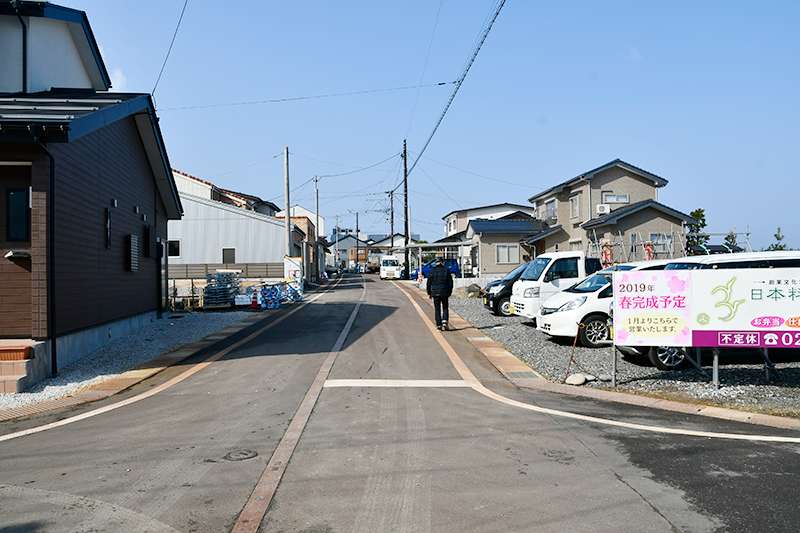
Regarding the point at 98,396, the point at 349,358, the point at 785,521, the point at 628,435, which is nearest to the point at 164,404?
the point at 98,396

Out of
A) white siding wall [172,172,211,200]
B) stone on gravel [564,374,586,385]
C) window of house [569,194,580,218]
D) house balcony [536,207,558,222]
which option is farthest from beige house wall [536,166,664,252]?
stone on gravel [564,374,586,385]

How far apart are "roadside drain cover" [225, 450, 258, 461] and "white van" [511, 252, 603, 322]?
34.8 ft

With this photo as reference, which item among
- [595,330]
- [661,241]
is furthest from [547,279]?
[661,241]

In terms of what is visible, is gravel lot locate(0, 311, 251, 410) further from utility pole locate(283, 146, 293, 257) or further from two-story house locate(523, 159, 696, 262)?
two-story house locate(523, 159, 696, 262)

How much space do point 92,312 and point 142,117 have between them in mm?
5828

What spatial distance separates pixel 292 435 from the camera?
573 cm

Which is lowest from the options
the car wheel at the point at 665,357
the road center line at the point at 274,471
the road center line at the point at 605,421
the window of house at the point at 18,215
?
the road center line at the point at 605,421

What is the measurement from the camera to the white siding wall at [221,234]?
3334 cm

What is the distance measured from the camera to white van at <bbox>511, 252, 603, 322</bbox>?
14836 millimetres

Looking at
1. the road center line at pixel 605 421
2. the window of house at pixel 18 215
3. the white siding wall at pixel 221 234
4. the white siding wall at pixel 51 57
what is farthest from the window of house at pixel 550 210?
the window of house at pixel 18 215

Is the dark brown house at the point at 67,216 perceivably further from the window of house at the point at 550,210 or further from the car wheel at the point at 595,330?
the window of house at the point at 550,210

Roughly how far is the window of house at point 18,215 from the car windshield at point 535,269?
11.9 metres

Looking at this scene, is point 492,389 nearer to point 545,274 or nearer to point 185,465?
point 185,465

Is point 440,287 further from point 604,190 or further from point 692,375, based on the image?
point 604,190
